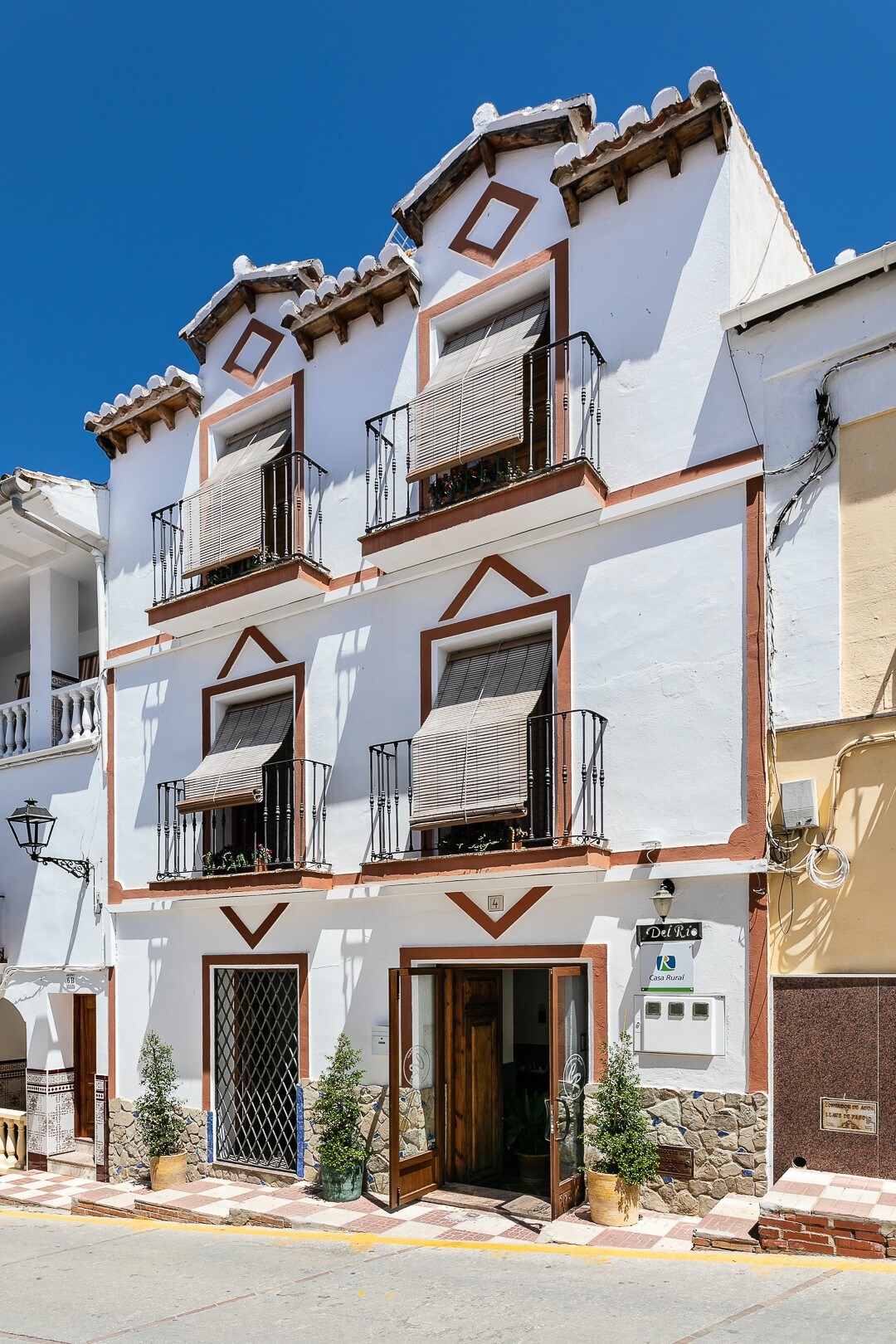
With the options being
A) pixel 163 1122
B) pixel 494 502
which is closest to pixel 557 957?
pixel 494 502

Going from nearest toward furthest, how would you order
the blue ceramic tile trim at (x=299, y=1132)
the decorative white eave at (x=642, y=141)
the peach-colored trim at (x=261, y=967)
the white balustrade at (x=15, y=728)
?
the decorative white eave at (x=642, y=141), the blue ceramic tile trim at (x=299, y=1132), the peach-colored trim at (x=261, y=967), the white balustrade at (x=15, y=728)

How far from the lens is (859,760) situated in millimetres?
8328

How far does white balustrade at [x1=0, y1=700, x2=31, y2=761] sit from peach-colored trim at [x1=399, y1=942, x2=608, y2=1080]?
738 centimetres

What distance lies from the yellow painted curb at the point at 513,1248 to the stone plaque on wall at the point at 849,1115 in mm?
989

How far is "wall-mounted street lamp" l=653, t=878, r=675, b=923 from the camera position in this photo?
8.98 m

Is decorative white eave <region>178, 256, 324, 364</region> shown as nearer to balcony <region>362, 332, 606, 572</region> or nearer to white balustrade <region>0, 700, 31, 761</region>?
balcony <region>362, 332, 606, 572</region>

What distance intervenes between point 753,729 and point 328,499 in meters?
5.44

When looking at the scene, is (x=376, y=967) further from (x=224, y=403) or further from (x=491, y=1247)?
(x=224, y=403)

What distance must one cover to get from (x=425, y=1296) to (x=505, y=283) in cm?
856

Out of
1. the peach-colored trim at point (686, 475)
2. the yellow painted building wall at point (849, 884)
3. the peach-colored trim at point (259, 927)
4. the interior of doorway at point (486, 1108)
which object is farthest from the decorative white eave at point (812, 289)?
the peach-colored trim at point (259, 927)

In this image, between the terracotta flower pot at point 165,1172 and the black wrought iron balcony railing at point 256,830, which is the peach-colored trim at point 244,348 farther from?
the terracotta flower pot at point 165,1172

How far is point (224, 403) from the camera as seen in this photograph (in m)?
13.5

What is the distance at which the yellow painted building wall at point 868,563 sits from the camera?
8344 millimetres

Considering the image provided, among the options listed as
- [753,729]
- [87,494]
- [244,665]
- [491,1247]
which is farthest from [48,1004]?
[753,729]
